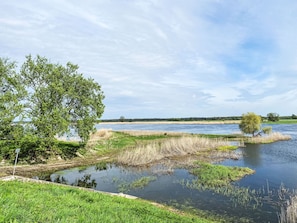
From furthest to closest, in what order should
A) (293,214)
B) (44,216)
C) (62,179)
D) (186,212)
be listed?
(62,179) → (186,212) → (293,214) → (44,216)

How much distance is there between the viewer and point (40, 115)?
953 inches

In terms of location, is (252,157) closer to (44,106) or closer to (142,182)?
(142,182)

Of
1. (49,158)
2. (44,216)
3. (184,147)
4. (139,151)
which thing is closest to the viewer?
(44,216)

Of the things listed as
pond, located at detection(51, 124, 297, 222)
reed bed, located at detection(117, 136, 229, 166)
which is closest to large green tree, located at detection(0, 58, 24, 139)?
pond, located at detection(51, 124, 297, 222)

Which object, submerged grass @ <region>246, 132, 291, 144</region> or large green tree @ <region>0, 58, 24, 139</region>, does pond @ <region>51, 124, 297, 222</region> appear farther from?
submerged grass @ <region>246, 132, 291, 144</region>

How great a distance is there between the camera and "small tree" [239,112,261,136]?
150ft

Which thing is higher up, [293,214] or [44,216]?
[44,216]

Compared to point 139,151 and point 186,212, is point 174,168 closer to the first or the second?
point 139,151

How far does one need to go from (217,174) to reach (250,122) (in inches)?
1155

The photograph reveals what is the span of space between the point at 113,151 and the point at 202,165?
1493 cm

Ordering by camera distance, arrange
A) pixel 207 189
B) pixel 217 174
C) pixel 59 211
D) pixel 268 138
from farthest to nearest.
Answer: pixel 268 138 < pixel 217 174 < pixel 207 189 < pixel 59 211

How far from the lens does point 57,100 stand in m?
25.4

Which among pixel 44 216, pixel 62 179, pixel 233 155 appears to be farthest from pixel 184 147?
pixel 44 216

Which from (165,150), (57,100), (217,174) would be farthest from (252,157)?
(57,100)
